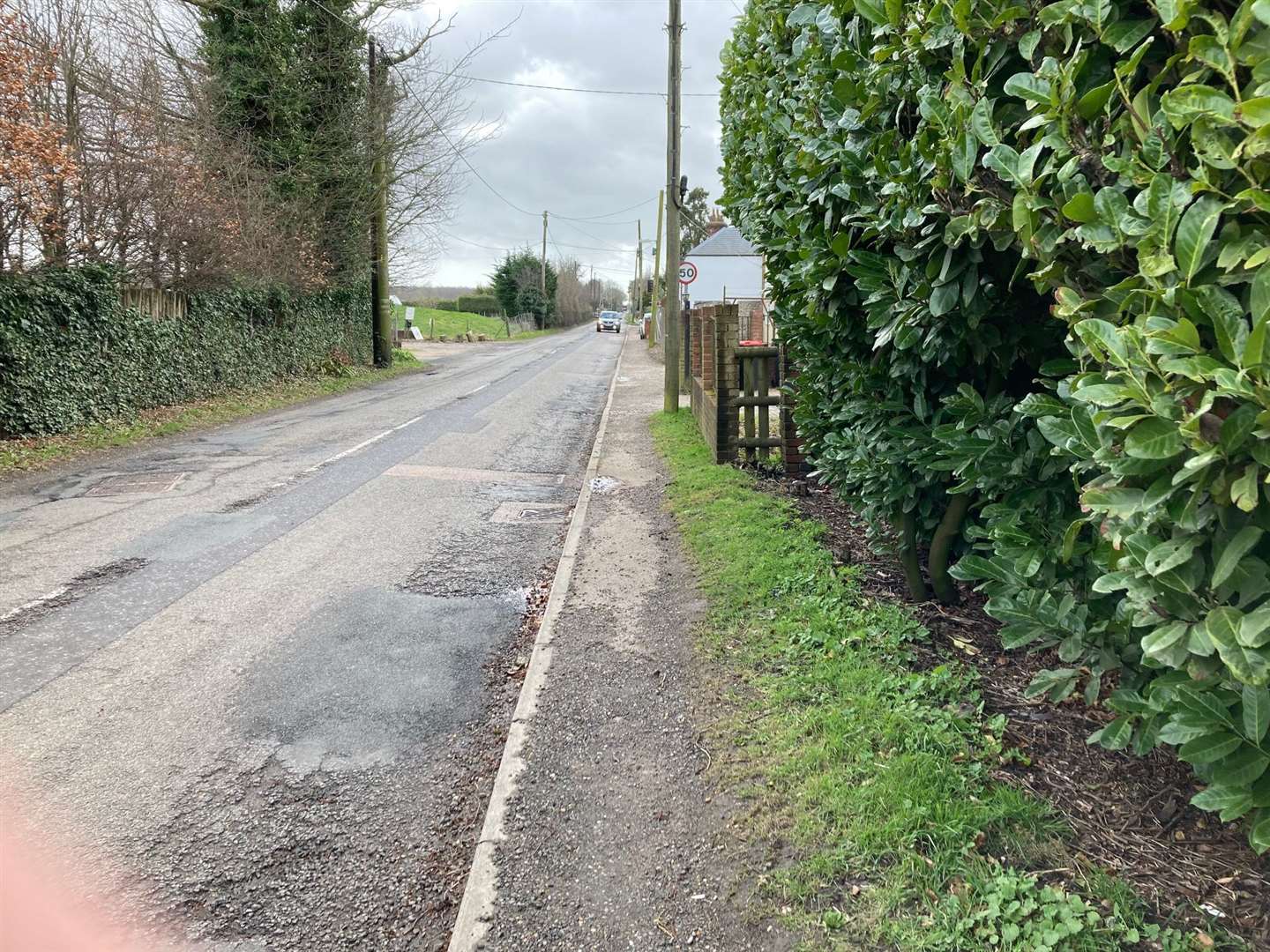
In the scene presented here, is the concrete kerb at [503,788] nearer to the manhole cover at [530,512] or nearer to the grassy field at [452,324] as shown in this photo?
the manhole cover at [530,512]

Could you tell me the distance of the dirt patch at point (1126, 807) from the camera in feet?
7.82

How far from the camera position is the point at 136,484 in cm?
920

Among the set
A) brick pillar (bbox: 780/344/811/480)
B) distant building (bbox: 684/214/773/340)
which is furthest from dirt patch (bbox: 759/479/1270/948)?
distant building (bbox: 684/214/773/340)

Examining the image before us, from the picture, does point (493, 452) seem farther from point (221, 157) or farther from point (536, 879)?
point (221, 157)

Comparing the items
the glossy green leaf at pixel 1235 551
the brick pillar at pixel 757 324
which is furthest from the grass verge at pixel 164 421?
the glossy green leaf at pixel 1235 551

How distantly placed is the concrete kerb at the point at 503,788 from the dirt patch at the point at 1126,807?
1.86 m

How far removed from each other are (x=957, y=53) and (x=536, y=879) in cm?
322

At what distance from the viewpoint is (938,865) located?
2.61 meters

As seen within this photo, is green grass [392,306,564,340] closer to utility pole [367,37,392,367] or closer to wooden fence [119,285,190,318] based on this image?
utility pole [367,37,392,367]

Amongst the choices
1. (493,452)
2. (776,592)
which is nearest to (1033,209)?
(776,592)

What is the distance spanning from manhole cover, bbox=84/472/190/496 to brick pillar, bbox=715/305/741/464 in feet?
19.1

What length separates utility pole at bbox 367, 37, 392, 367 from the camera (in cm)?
2328

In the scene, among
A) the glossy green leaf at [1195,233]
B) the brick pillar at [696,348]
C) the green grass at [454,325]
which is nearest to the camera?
the glossy green leaf at [1195,233]

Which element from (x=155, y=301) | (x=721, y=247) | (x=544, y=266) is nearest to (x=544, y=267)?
(x=544, y=266)
